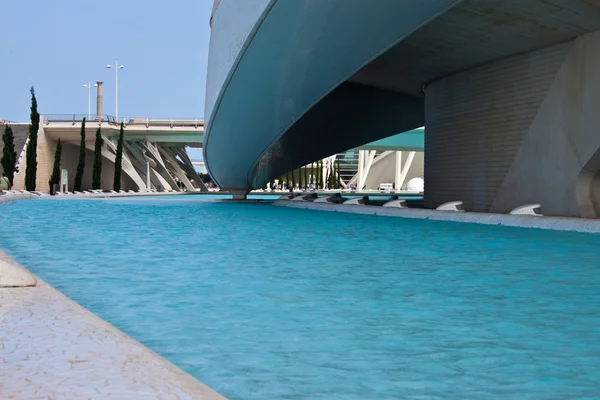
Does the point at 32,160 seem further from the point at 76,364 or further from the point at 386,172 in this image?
the point at 386,172

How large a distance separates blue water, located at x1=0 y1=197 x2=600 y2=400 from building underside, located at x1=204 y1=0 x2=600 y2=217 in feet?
18.4

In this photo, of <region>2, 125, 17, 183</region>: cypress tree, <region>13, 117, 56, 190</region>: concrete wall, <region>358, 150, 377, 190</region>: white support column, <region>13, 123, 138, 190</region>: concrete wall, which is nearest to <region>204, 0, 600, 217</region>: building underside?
<region>2, 125, 17, 183</region>: cypress tree

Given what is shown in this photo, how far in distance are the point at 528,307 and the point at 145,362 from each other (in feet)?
10.9

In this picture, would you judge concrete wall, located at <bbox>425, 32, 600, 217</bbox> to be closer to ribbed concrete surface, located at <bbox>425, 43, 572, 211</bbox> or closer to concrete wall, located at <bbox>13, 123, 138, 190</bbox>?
ribbed concrete surface, located at <bbox>425, 43, 572, 211</bbox>

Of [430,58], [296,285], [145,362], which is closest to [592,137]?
[430,58]

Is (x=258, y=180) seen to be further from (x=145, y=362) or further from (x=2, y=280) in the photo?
(x=145, y=362)

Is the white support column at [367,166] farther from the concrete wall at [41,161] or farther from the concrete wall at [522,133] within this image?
the concrete wall at [522,133]

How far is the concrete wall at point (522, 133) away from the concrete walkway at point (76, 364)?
13.6 m

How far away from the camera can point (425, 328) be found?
483 cm

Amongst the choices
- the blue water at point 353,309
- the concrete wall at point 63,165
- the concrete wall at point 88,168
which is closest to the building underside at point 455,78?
the blue water at point 353,309

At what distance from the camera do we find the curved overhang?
17828 mm

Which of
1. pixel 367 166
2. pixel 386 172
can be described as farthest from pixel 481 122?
pixel 386 172

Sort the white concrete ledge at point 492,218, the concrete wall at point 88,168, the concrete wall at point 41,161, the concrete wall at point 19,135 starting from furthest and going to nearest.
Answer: the concrete wall at point 88,168 < the concrete wall at point 19,135 < the concrete wall at point 41,161 < the white concrete ledge at point 492,218

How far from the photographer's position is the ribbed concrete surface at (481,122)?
17844mm
